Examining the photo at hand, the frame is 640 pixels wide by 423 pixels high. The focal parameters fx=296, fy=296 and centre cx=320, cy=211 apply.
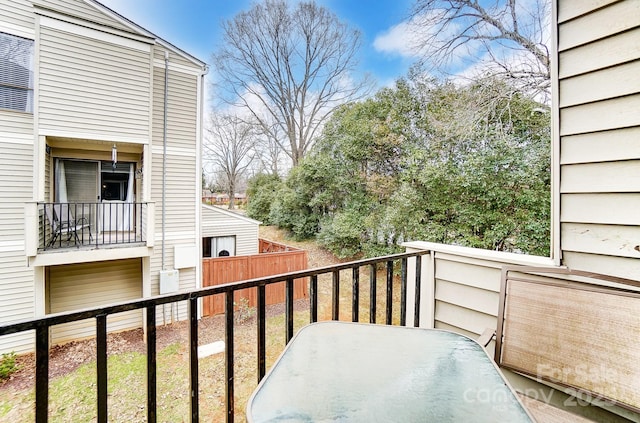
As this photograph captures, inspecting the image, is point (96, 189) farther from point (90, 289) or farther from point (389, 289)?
point (389, 289)

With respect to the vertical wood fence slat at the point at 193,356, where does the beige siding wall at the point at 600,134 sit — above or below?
above

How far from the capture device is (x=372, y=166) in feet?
26.9

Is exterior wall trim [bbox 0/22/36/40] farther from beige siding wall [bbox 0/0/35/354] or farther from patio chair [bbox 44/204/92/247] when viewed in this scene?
patio chair [bbox 44/204/92/247]

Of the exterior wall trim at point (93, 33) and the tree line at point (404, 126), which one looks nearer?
the exterior wall trim at point (93, 33)

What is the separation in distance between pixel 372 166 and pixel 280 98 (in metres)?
6.08

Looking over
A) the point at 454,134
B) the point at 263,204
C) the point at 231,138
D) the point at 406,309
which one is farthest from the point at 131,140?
the point at 231,138

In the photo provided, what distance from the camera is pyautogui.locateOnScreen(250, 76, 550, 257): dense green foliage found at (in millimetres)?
5301

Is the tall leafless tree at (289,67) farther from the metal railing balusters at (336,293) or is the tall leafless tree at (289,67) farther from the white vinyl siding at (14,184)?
the metal railing balusters at (336,293)

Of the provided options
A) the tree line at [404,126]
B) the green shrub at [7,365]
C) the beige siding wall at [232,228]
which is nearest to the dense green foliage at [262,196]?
the tree line at [404,126]

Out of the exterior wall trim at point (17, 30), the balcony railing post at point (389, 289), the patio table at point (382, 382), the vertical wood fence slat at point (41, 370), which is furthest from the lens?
the exterior wall trim at point (17, 30)

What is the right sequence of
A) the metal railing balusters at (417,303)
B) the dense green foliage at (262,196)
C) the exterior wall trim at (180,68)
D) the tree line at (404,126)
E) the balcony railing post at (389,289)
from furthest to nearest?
the dense green foliage at (262,196), the exterior wall trim at (180,68), the tree line at (404,126), the metal railing balusters at (417,303), the balcony railing post at (389,289)

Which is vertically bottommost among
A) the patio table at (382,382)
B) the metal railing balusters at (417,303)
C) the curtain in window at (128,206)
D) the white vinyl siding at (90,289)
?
the white vinyl siding at (90,289)

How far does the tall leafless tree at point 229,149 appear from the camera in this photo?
13.2 metres

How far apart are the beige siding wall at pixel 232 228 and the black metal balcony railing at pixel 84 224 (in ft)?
6.29
